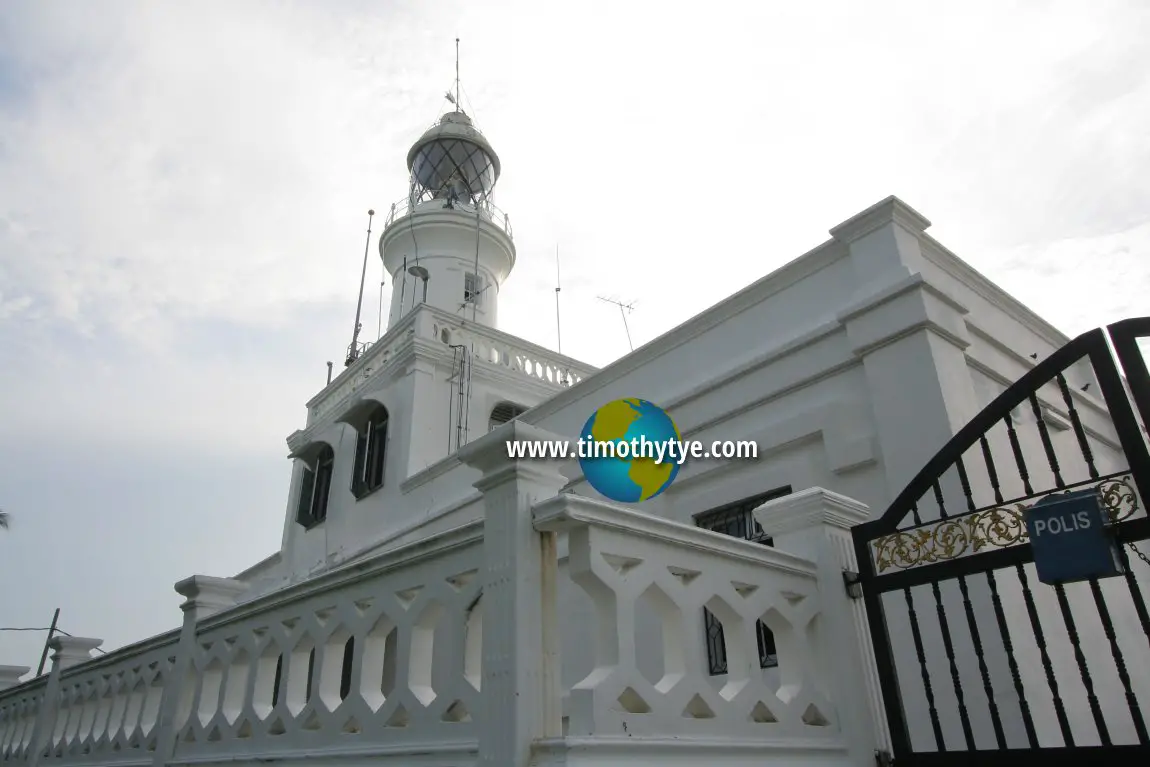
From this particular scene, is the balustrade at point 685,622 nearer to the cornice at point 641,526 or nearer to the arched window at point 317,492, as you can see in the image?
the cornice at point 641,526

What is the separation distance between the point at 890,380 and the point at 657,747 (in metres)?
4.34

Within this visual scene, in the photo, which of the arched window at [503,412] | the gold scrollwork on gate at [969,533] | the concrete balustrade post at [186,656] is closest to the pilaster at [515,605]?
the gold scrollwork on gate at [969,533]

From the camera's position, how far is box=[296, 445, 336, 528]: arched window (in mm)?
15180

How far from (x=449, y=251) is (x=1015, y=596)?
14930 mm

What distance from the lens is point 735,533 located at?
7.34 meters

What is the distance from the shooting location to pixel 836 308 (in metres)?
7.03

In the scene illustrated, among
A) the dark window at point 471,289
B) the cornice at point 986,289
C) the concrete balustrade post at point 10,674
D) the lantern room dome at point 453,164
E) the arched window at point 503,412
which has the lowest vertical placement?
the concrete balustrade post at point 10,674

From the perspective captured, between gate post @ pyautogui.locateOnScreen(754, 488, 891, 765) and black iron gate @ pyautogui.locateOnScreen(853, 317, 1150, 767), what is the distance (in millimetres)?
74

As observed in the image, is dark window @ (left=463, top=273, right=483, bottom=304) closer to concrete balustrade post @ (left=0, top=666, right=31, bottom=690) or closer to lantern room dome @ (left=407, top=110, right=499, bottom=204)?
lantern room dome @ (left=407, top=110, right=499, bottom=204)

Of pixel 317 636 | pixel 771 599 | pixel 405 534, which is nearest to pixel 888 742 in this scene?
pixel 771 599

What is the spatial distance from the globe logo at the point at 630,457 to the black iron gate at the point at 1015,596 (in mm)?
2791

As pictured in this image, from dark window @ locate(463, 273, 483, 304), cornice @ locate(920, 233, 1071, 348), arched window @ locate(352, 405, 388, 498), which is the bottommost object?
cornice @ locate(920, 233, 1071, 348)

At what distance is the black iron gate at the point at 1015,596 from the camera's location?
302 cm

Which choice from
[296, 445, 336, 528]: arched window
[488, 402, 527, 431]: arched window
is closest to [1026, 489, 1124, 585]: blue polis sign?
[488, 402, 527, 431]: arched window
